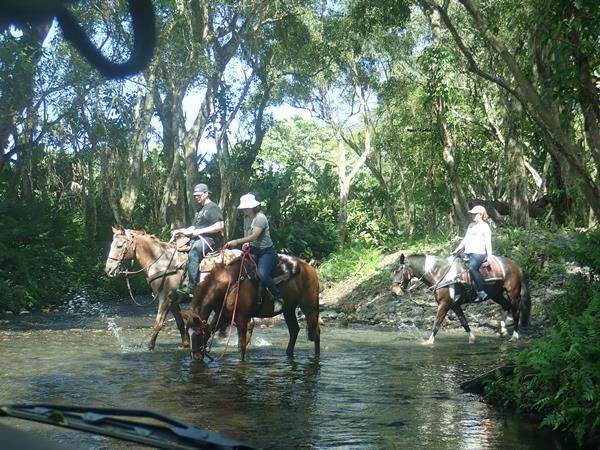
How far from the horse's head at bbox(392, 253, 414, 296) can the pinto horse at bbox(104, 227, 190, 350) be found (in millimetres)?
4674

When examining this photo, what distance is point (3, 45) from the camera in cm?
1777

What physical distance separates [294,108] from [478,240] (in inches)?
1162

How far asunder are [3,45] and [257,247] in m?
8.20

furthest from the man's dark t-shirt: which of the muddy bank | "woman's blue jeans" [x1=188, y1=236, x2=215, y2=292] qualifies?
the muddy bank

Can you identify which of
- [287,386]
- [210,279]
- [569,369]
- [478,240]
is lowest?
[287,386]

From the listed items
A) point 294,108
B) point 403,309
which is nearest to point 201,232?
point 403,309

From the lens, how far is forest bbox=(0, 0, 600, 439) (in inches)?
728

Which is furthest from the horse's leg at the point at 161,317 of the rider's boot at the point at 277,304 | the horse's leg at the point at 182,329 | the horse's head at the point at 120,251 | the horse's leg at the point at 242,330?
the rider's boot at the point at 277,304

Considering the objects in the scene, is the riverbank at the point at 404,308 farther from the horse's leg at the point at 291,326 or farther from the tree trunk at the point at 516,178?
the horse's leg at the point at 291,326

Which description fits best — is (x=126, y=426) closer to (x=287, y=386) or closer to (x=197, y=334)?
(x=287, y=386)

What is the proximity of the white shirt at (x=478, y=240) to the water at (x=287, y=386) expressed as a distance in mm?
1817

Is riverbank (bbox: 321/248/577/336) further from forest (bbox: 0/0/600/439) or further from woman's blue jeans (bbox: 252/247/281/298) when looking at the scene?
woman's blue jeans (bbox: 252/247/281/298)

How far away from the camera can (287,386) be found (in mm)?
11023

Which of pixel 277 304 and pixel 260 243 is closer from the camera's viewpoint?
pixel 260 243
